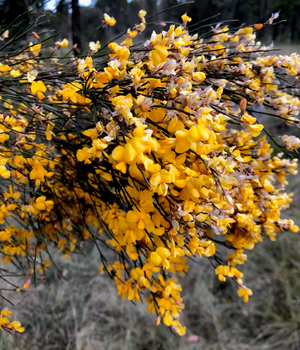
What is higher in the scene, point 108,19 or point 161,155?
point 108,19

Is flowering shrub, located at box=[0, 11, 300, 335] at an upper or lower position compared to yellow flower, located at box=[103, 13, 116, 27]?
lower

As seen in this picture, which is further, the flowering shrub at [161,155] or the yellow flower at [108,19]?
the yellow flower at [108,19]

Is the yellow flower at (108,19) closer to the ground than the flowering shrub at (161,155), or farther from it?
farther from it

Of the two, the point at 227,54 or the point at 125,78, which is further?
the point at 227,54

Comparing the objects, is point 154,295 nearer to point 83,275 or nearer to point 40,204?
point 40,204

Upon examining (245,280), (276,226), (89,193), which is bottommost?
(245,280)

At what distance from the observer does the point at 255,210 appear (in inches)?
23.0

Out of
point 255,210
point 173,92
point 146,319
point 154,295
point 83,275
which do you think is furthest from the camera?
point 83,275

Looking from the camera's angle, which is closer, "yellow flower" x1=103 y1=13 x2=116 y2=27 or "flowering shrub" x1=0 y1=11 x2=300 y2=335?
"flowering shrub" x1=0 y1=11 x2=300 y2=335

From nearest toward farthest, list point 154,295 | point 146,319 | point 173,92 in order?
point 173,92
point 154,295
point 146,319

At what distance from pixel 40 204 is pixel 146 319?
1626 mm

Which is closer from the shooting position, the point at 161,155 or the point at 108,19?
the point at 161,155

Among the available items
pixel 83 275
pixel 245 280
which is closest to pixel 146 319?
pixel 83 275

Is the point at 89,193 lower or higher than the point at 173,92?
lower
